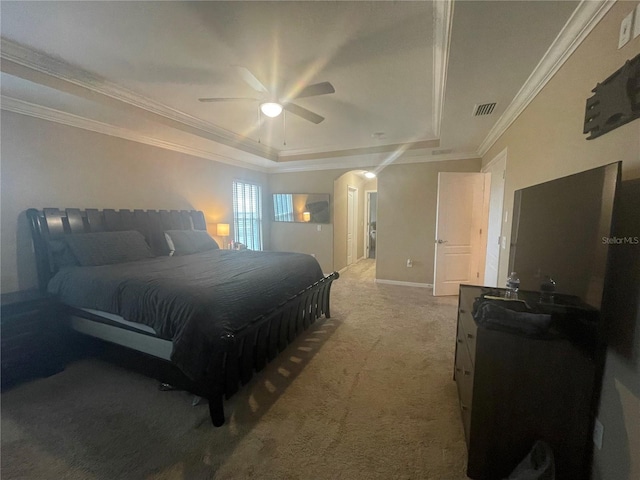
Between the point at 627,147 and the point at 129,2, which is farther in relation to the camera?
the point at 129,2

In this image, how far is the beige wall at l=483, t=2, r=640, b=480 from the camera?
1.05 m

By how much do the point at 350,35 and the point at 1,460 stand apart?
11.1ft

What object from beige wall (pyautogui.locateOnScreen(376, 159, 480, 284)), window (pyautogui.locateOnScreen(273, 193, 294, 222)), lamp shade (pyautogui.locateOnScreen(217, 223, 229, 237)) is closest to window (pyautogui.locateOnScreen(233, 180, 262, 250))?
window (pyautogui.locateOnScreen(273, 193, 294, 222))

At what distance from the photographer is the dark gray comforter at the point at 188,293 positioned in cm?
172

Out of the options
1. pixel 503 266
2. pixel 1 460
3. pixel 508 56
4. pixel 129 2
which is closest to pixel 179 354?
pixel 1 460

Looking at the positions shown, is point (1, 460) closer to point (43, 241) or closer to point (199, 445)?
point (199, 445)

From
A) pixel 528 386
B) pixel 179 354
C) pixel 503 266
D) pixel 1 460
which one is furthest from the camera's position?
pixel 503 266

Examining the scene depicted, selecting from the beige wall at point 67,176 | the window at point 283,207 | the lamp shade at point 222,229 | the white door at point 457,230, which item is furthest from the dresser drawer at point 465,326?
the window at point 283,207

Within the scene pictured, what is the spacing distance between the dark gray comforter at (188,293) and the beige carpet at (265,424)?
0.45 metres

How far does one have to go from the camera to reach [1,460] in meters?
1.48

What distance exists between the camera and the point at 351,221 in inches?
270

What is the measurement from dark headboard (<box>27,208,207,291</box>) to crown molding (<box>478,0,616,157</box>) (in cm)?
431

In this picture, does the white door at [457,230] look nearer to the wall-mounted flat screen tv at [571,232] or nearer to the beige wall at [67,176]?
the wall-mounted flat screen tv at [571,232]

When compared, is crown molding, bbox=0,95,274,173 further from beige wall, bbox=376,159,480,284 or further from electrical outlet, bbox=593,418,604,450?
electrical outlet, bbox=593,418,604,450
